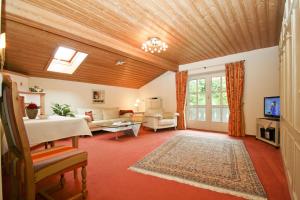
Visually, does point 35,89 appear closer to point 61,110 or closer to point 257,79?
point 61,110

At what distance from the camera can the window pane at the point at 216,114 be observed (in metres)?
5.12

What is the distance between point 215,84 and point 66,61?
467 cm

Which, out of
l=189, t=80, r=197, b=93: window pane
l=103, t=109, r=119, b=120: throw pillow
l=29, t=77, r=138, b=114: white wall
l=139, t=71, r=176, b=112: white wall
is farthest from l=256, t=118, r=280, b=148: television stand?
l=29, t=77, r=138, b=114: white wall

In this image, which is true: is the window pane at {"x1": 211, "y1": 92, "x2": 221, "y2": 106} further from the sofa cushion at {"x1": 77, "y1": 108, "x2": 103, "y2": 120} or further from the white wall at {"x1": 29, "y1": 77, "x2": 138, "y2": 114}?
the sofa cushion at {"x1": 77, "y1": 108, "x2": 103, "y2": 120}

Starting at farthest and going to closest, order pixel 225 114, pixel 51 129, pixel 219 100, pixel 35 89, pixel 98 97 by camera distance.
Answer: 1. pixel 98 97
2. pixel 219 100
3. pixel 225 114
4. pixel 35 89
5. pixel 51 129

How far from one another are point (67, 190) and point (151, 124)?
3677 mm

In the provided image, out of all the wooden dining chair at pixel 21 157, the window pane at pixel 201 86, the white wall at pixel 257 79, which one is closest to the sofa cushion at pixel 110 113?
the window pane at pixel 201 86

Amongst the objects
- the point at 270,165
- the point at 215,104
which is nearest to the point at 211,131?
the point at 215,104

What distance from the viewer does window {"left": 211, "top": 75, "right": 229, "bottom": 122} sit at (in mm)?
4993

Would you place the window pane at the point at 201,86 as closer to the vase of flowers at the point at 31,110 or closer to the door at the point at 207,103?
the door at the point at 207,103

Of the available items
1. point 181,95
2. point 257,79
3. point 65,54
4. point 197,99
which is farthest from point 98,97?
point 257,79

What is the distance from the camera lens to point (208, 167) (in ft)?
7.64

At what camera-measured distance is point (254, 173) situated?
2.11m

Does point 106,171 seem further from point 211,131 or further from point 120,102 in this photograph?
point 120,102
